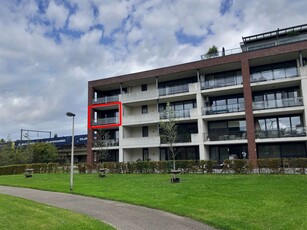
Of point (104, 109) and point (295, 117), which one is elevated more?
point (104, 109)

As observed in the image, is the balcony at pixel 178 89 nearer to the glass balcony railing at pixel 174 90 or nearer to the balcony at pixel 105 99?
the glass balcony railing at pixel 174 90

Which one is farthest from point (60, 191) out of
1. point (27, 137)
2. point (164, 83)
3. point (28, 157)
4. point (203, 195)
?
point (27, 137)

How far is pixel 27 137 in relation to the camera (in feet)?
222

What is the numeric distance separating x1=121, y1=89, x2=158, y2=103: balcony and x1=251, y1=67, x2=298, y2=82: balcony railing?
1083cm

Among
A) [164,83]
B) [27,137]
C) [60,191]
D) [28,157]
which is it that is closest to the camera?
[60,191]

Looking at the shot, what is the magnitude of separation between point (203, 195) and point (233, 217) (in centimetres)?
382

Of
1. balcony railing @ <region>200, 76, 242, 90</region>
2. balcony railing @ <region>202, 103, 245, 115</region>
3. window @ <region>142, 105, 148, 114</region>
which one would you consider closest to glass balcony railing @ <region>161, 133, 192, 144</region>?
balcony railing @ <region>202, 103, 245, 115</region>

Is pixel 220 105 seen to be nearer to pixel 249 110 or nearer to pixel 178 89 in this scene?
pixel 249 110

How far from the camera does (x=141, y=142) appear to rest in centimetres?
3136

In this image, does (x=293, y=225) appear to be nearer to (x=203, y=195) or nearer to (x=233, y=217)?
(x=233, y=217)

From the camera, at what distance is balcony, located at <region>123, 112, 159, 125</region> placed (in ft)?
102

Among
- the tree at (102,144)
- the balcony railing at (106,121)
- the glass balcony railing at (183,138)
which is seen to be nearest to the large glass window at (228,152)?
the glass balcony railing at (183,138)

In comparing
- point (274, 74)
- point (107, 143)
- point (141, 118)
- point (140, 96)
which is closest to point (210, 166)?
point (274, 74)

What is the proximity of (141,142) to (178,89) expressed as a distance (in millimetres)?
7281
